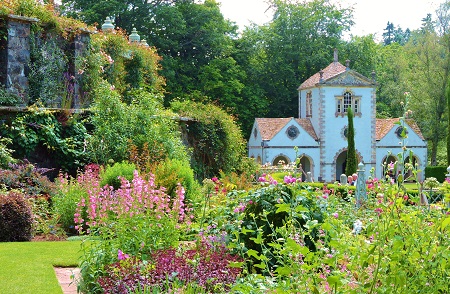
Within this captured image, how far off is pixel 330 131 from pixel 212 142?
21.6 metres

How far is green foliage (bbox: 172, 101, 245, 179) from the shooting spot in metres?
17.0

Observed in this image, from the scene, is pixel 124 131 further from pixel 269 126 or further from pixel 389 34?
pixel 389 34

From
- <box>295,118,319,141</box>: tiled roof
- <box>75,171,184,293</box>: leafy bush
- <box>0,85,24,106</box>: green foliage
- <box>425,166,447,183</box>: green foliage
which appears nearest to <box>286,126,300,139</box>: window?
<box>295,118,319,141</box>: tiled roof

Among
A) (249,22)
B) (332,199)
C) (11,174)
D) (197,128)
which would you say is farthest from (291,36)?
(332,199)

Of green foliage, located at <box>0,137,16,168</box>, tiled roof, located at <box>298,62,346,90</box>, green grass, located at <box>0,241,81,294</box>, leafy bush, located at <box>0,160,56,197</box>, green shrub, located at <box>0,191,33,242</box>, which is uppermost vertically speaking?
tiled roof, located at <box>298,62,346,90</box>

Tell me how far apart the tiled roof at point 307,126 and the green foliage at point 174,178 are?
27.2m

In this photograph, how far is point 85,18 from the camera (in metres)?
32.2

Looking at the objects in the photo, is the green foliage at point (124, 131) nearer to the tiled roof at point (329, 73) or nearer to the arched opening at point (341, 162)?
the tiled roof at point (329, 73)

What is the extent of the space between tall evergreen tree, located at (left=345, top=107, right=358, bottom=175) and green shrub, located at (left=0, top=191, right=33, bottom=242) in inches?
1018

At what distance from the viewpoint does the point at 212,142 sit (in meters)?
17.0

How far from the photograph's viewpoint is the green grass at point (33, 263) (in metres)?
5.86

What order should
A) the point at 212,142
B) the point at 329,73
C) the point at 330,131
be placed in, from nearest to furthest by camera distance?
the point at 212,142
the point at 330,131
the point at 329,73

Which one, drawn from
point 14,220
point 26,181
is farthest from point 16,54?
point 14,220

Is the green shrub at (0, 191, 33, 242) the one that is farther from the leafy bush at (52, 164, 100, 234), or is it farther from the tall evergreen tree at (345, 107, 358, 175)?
the tall evergreen tree at (345, 107, 358, 175)
